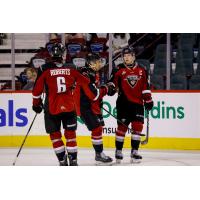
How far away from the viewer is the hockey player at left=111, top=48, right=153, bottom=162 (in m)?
7.09

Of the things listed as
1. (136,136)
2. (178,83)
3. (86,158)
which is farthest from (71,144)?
(178,83)

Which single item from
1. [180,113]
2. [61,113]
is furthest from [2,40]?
[180,113]

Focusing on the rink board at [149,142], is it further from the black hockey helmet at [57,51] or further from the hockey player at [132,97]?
the black hockey helmet at [57,51]

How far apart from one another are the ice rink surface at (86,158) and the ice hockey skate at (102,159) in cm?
4

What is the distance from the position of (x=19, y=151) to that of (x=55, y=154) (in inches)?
22.3

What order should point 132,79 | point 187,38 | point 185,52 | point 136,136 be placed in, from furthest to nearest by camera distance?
1. point 185,52
2. point 187,38
3. point 136,136
4. point 132,79

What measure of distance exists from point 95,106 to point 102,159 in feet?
1.67

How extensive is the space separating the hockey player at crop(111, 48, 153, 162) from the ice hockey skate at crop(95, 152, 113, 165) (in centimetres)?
10

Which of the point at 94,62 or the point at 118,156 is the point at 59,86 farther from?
the point at 118,156

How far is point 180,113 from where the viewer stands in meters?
8.06

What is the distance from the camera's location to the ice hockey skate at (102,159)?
23.4ft

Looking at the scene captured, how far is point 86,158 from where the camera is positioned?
7.09 metres

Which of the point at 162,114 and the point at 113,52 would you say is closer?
the point at 113,52

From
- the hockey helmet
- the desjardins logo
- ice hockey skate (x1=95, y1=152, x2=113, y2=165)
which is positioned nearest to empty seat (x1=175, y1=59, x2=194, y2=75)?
the desjardins logo
